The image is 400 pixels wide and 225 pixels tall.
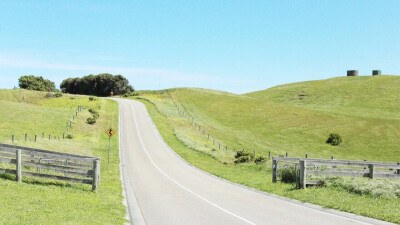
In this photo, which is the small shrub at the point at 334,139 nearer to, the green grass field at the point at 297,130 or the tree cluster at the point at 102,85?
the green grass field at the point at 297,130

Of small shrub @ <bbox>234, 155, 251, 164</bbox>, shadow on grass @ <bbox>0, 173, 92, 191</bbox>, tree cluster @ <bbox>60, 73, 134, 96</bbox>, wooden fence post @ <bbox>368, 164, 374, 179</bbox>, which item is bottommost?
small shrub @ <bbox>234, 155, 251, 164</bbox>

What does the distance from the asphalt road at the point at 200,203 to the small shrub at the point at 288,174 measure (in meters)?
2.34

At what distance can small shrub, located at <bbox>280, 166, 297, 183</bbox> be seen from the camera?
68.3 feet

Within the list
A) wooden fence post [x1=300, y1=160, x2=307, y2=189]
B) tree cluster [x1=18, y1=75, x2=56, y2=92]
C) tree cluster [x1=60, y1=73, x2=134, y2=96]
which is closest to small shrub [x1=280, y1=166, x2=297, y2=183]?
wooden fence post [x1=300, y1=160, x2=307, y2=189]

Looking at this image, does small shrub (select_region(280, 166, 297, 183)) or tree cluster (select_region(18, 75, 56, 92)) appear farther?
tree cluster (select_region(18, 75, 56, 92))

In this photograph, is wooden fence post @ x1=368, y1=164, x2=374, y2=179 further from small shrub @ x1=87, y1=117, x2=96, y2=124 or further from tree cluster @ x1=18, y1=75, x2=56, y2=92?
tree cluster @ x1=18, y1=75, x2=56, y2=92

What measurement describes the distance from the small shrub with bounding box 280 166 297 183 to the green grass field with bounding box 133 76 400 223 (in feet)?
2.89

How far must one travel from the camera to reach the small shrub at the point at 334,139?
63806 millimetres

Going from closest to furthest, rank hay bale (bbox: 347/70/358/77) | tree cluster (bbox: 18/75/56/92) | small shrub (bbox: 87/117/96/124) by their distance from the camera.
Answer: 1. small shrub (bbox: 87/117/96/124)
2. hay bale (bbox: 347/70/358/77)
3. tree cluster (bbox: 18/75/56/92)

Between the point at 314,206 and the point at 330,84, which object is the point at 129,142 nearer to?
the point at 314,206

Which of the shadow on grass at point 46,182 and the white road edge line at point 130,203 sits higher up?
the shadow on grass at point 46,182

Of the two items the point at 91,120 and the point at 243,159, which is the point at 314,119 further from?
the point at 243,159

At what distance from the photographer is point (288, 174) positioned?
69.3ft

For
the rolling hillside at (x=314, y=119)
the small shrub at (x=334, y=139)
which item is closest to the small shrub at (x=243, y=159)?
the rolling hillside at (x=314, y=119)
